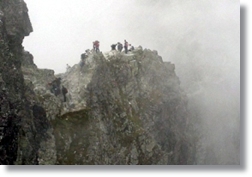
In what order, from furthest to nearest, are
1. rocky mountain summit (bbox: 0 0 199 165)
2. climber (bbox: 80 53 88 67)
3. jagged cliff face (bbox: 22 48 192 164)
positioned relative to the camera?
climber (bbox: 80 53 88 67) → jagged cliff face (bbox: 22 48 192 164) → rocky mountain summit (bbox: 0 0 199 165)

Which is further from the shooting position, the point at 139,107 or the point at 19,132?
the point at 139,107

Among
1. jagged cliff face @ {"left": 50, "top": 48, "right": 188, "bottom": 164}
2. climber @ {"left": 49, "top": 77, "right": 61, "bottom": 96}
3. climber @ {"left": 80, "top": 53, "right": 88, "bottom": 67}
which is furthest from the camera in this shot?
climber @ {"left": 80, "top": 53, "right": 88, "bottom": 67}

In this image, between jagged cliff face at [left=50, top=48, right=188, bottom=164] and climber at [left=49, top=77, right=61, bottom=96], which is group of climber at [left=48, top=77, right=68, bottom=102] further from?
jagged cliff face at [left=50, top=48, right=188, bottom=164]

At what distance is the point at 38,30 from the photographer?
45.5 m

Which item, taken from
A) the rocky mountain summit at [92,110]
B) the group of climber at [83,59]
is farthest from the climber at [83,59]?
the rocky mountain summit at [92,110]

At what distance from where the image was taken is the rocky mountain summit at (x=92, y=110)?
1527 centimetres

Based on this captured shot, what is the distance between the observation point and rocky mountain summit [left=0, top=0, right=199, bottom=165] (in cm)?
1527

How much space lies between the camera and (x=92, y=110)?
20.5 meters

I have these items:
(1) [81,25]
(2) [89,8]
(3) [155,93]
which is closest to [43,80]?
(3) [155,93]

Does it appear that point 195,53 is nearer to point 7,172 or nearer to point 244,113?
point 244,113

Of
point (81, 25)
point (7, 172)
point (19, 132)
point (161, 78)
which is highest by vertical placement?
point (81, 25)

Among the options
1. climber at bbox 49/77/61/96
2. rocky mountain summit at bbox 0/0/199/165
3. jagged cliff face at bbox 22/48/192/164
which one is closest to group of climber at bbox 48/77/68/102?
climber at bbox 49/77/61/96

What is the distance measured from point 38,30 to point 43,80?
28.4 meters

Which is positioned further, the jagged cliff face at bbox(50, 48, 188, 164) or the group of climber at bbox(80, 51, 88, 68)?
the group of climber at bbox(80, 51, 88, 68)
